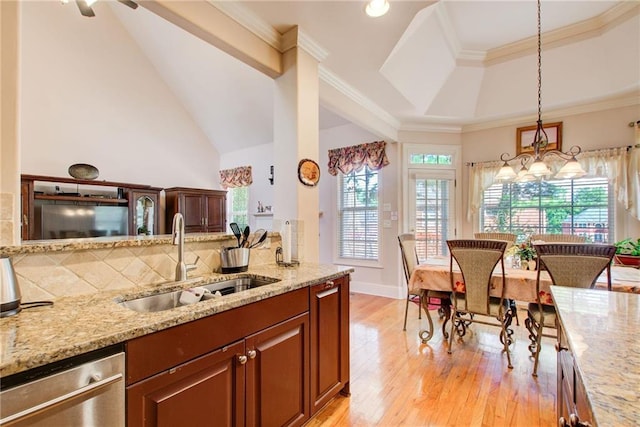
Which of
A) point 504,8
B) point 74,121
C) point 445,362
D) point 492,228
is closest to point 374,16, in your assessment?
point 504,8

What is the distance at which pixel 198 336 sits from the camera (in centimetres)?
111

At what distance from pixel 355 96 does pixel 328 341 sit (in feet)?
9.16

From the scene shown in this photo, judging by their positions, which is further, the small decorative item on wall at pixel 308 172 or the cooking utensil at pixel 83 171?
the cooking utensil at pixel 83 171

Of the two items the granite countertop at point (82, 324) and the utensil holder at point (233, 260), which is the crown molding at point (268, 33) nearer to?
the utensil holder at point (233, 260)

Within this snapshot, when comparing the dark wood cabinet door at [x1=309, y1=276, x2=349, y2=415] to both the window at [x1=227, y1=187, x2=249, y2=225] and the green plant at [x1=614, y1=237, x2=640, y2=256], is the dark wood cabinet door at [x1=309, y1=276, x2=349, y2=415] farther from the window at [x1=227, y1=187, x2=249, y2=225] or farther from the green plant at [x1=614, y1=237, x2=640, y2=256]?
the window at [x1=227, y1=187, x2=249, y2=225]

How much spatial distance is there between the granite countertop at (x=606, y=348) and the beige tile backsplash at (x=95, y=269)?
175 centimetres

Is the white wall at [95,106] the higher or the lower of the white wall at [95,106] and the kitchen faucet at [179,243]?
the higher

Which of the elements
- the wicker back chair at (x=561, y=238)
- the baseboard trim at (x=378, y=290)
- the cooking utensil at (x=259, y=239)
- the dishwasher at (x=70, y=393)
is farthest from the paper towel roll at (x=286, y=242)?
the wicker back chair at (x=561, y=238)

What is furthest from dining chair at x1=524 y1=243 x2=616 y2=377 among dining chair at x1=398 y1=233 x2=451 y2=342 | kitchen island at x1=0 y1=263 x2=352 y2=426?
kitchen island at x1=0 y1=263 x2=352 y2=426

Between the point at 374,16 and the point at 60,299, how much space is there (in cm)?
256

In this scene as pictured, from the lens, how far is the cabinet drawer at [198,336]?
37.4 inches

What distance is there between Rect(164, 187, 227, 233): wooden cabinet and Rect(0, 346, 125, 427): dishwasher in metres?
4.75

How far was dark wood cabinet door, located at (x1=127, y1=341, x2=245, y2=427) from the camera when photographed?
3.15ft

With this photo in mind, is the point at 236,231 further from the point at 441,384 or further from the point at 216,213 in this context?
the point at 216,213
